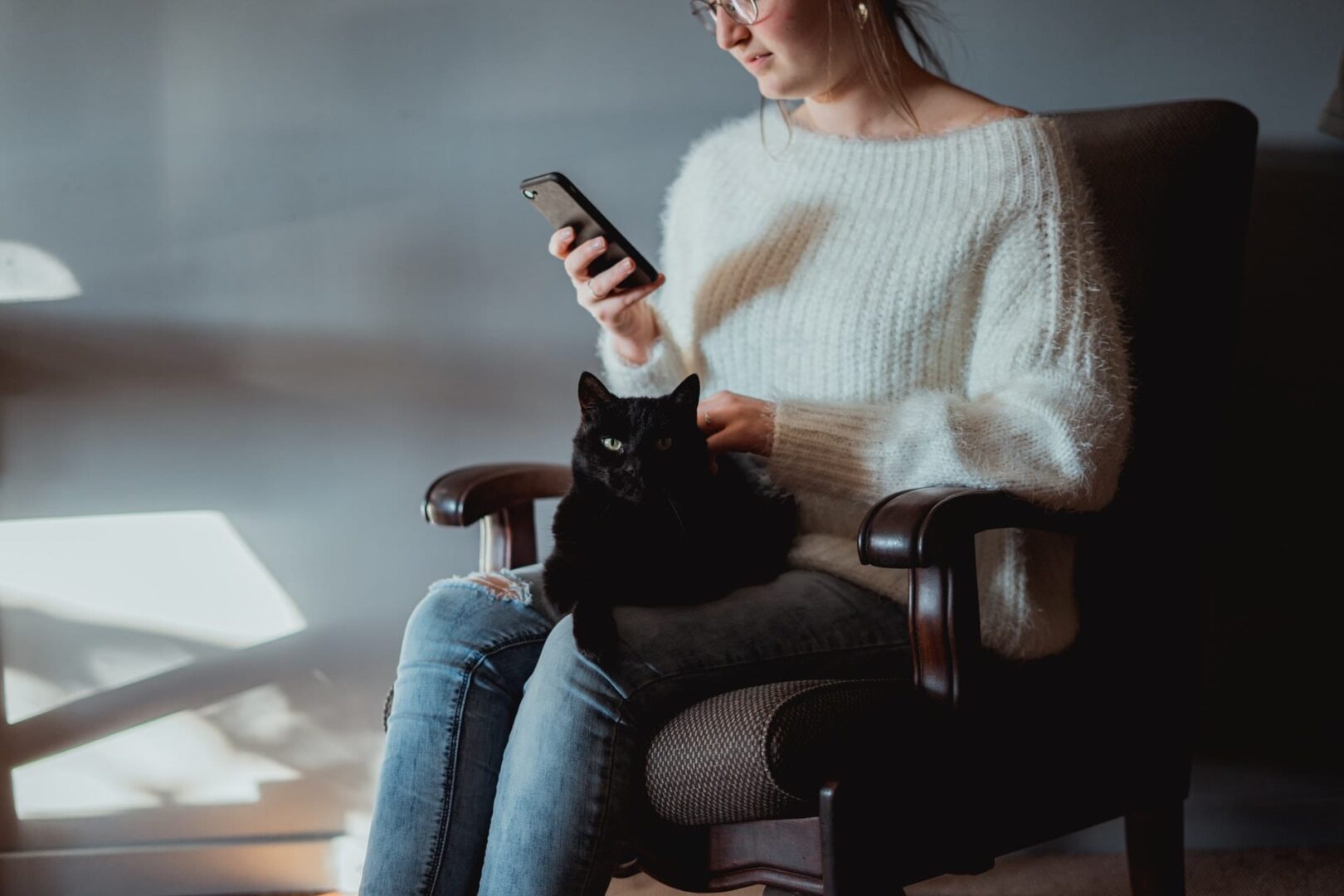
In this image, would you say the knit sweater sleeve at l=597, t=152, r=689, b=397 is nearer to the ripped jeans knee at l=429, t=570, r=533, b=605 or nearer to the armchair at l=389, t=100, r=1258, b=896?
the armchair at l=389, t=100, r=1258, b=896

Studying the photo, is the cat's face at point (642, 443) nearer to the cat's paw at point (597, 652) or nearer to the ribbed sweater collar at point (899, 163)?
the cat's paw at point (597, 652)

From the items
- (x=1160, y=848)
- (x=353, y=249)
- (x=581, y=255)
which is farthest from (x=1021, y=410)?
(x=353, y=249)

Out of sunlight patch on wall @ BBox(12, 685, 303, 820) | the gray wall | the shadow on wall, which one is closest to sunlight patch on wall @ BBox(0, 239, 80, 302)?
the gray wall

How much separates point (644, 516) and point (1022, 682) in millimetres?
412

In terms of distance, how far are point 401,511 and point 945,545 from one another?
105 cm

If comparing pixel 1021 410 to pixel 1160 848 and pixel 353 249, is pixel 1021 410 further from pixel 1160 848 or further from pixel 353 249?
pixel 353 249

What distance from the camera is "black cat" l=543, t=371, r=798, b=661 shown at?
101cm

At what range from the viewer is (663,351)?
4.42ft

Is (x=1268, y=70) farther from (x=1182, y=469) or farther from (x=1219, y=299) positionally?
(x=1182, y=469)

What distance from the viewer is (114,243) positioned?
63.4 inches

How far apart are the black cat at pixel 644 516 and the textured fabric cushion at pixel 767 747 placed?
140 mm

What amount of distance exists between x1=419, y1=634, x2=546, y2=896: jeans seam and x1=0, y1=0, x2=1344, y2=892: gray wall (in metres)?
0.69

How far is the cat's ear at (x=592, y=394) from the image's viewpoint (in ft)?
3.49

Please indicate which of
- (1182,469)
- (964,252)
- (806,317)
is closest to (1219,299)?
(1182,469)
